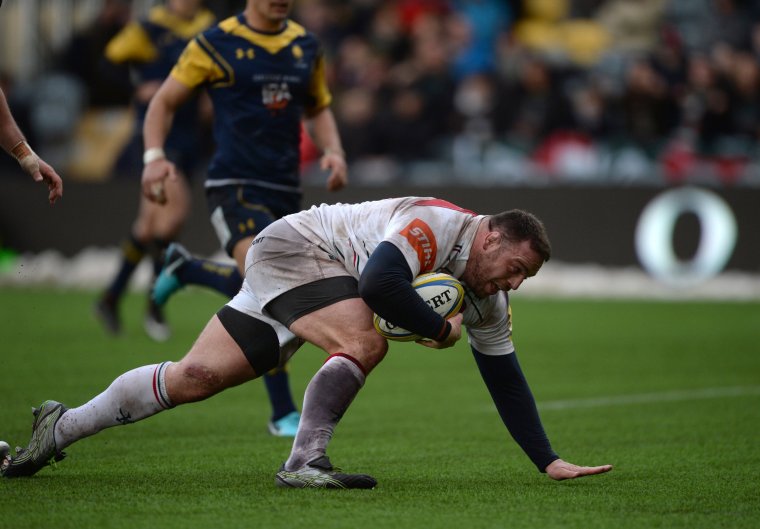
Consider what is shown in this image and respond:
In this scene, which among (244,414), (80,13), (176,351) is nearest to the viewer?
(244,414)

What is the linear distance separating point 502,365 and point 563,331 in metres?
7.28

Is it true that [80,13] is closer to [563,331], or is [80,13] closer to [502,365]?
[563,331]

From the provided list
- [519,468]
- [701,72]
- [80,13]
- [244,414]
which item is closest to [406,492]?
[519,468]

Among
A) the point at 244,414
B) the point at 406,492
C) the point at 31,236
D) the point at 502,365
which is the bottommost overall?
the point at 31,236

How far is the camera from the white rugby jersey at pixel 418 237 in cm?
517

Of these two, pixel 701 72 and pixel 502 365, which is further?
pixel 701 72

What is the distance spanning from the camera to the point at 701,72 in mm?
16922

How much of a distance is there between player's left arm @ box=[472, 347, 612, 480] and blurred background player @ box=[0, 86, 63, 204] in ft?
6.51

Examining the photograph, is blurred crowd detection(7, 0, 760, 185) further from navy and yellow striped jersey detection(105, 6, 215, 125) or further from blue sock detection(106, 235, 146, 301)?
navy and yellow striped jersey detection(105, 6, 215, 125)

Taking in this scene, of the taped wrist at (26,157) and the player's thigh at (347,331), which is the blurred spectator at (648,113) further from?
the player's thigh at (347,331)

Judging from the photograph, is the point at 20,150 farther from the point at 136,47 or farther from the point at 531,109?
the point at 531,109

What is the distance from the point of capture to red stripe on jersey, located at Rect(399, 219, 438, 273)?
16.8ft

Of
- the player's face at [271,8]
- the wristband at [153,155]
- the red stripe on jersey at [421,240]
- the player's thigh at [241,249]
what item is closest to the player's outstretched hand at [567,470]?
the red stripe on jersey at [421,240]

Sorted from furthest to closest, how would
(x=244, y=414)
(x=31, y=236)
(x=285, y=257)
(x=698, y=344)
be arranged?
(x=31, y=236) < (x=698, y=344) < (x=244, y=414) < (x=285, y=257)
